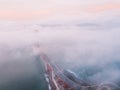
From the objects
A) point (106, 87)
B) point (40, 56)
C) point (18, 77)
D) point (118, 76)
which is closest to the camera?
point (106, 87)

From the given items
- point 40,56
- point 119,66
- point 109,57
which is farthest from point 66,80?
point 109,57

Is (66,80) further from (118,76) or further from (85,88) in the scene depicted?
(118,76)

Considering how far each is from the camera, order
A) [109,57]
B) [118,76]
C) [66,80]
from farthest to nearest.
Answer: [109,57], [118,76], [66,80]

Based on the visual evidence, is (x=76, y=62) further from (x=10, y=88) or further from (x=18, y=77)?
(x=10, y=88)

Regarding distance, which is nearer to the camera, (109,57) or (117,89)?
(117,89)

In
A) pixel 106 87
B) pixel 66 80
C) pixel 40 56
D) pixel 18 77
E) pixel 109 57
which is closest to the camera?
pixel 106 87

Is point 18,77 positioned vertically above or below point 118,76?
above

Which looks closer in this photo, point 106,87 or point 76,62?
point 106,87

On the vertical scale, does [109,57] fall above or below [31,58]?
below

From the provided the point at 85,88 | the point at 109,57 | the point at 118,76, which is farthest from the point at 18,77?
the point at 109,57
